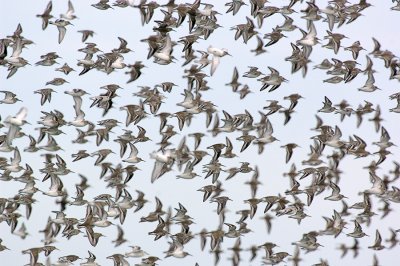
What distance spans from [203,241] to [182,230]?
1003mm

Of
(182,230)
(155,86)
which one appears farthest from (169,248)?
(155,86)

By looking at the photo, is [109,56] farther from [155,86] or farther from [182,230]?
[182,230]

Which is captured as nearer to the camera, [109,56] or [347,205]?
[109,56]

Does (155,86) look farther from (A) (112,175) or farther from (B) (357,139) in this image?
(B) (357,139)

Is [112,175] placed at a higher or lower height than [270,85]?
lower

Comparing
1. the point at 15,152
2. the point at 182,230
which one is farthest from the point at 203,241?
the point at 15,152

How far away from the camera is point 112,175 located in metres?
39.7

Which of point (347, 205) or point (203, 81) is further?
point (347, 205)

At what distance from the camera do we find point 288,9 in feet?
126

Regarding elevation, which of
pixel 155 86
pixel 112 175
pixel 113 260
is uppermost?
pixel 155 86

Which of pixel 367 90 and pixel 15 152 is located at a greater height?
pixel 367 90

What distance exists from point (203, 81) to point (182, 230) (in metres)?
5.19

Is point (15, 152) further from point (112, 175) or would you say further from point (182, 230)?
point (182, 230)

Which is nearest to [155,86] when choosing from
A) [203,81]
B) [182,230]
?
[203,81]
